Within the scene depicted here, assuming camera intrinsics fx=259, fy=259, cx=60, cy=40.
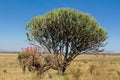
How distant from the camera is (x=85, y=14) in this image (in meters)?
19.1

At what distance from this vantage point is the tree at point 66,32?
18.6 m

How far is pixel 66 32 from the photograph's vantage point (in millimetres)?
18844

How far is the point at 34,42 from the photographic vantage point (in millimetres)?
20000

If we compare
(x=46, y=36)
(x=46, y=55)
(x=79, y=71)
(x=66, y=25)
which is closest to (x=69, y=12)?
(x=66, y=25)

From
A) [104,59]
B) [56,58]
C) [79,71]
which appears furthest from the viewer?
[56,58]

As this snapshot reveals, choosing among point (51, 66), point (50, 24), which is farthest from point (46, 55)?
point (50, 24)

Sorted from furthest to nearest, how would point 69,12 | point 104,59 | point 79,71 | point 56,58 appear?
point 56,58 → point 69,12 → point 79,71 → point 104,59

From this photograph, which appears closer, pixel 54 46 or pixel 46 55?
pixel 54 46

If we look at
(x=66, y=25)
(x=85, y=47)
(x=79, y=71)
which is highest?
(x=66, y=25)

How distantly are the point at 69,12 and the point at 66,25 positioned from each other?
96 cm

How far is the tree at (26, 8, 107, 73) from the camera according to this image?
61.1ft

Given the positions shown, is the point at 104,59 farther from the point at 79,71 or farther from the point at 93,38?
the point at 93,38

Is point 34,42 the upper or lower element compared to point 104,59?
upper

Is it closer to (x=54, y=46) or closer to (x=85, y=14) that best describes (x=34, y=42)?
(x=54, y=46)
